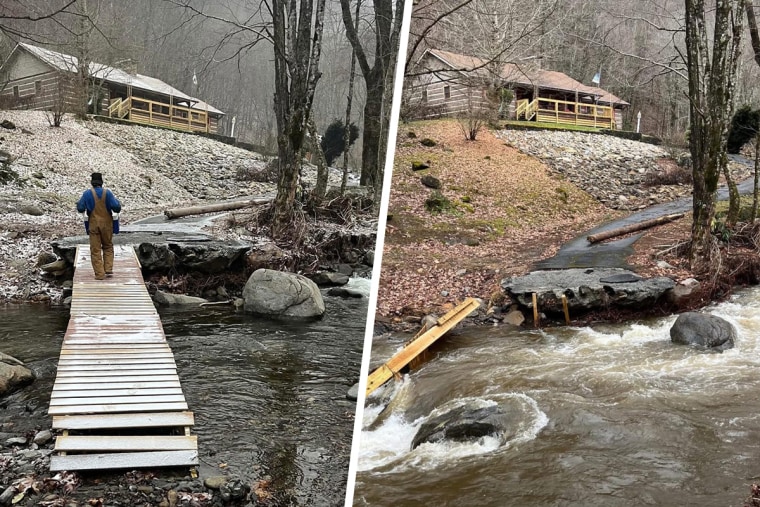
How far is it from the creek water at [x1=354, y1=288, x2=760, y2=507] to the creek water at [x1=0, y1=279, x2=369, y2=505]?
259 millimetres

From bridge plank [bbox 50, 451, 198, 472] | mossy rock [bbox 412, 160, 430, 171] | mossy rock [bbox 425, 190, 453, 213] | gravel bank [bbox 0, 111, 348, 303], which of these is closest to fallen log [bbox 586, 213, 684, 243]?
mossy rock [bbox 425, 190, 453, 213]

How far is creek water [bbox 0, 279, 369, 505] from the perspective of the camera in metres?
2.54

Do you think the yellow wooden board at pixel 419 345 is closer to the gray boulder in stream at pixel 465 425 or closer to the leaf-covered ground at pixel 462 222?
the leaf-covered ground at pixel 462 222

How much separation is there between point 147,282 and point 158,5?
2357mm

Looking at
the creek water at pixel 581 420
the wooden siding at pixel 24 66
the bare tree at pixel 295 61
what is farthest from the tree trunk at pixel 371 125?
the wooden siding at pixel 24 66

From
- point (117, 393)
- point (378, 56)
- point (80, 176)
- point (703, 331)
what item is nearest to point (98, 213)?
point (80, 176)

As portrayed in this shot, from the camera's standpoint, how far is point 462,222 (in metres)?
4.84

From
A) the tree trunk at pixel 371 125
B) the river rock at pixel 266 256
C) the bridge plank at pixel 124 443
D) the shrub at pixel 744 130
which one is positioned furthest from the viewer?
the shrub at pixel 744 130

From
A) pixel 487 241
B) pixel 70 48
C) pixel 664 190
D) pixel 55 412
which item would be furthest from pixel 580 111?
pixel 55 412

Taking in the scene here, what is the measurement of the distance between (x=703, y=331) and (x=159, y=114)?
471 cm

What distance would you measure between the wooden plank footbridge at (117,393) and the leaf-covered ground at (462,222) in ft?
5.26

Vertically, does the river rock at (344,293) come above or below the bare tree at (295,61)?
below

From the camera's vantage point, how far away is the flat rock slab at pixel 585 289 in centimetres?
413

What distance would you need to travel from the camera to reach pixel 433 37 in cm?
360
